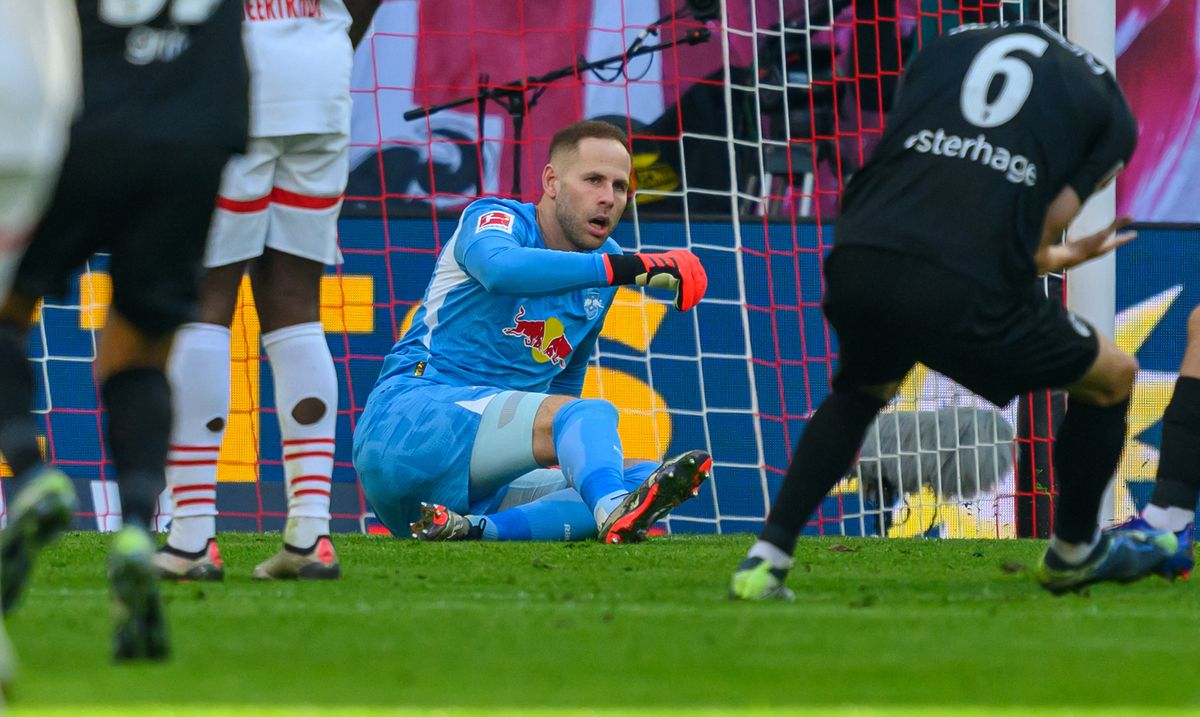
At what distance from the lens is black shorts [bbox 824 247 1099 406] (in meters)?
3.38

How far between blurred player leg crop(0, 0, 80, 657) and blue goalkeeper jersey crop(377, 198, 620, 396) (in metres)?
2.96

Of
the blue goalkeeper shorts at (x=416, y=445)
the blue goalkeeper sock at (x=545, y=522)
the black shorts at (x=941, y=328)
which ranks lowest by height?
the blue goalkeeper sock at (x=545, y=522)

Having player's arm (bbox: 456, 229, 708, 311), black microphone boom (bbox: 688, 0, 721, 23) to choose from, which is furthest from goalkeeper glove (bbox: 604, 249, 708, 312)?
black microphone boom (bbox: 688, 0, 721, 23)

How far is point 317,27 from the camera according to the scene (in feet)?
12.6

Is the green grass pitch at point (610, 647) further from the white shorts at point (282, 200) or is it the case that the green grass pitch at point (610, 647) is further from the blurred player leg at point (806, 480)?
the white shorts at point (282, 200)

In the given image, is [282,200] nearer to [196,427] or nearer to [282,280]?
[282,280]

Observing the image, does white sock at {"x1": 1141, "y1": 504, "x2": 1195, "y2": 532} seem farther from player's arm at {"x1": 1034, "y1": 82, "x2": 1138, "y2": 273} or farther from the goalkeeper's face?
the goalkeeper's face

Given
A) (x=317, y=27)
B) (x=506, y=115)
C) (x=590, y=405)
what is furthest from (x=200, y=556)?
(x=506, y=115)

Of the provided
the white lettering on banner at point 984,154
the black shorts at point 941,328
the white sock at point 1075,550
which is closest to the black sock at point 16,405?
the black shorts at point 941,328

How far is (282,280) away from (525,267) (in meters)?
1.44

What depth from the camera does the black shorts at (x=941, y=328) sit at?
3.38 meters

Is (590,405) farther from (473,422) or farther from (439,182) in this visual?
(439,182)

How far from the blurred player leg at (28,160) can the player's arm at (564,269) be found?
2366mm

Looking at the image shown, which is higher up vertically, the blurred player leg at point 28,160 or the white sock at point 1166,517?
the blurred player leg at point 28,160
